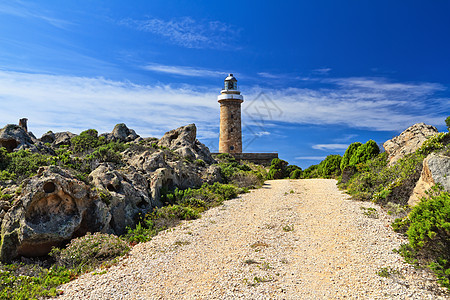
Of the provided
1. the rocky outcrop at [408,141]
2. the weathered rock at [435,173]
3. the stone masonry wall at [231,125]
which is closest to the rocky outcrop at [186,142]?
the rocky outcrop at [408,141]

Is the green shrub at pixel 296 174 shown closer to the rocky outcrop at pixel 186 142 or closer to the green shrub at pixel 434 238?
the rocky outcrop at pixel 186 142

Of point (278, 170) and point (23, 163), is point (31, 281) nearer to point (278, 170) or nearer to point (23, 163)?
point (23, 163)

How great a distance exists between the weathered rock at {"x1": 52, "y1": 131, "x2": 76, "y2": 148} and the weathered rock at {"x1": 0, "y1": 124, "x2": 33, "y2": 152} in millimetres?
5487

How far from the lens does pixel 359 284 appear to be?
21.8 ft

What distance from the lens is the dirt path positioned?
6465 millimetres

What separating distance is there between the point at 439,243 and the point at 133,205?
395 inches

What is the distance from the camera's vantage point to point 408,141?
17.6m

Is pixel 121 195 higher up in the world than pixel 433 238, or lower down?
higher up

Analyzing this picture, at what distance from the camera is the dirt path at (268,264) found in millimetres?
6465

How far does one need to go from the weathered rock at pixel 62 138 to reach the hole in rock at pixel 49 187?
16634 millimetres

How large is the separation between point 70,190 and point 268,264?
6377mm

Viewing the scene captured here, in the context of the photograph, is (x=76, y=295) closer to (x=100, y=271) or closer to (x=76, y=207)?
(x=100, y=271)

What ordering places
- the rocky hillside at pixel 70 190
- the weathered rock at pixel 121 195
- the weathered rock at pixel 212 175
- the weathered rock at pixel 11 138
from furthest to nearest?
the weathered rock at pixel 212 175 → the weathered rock at pixel 11 138 → the weathered rock at pixel 121 195 → the rocky hillside at pixel 70 190

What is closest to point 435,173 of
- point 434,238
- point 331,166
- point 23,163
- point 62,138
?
point 434,238
